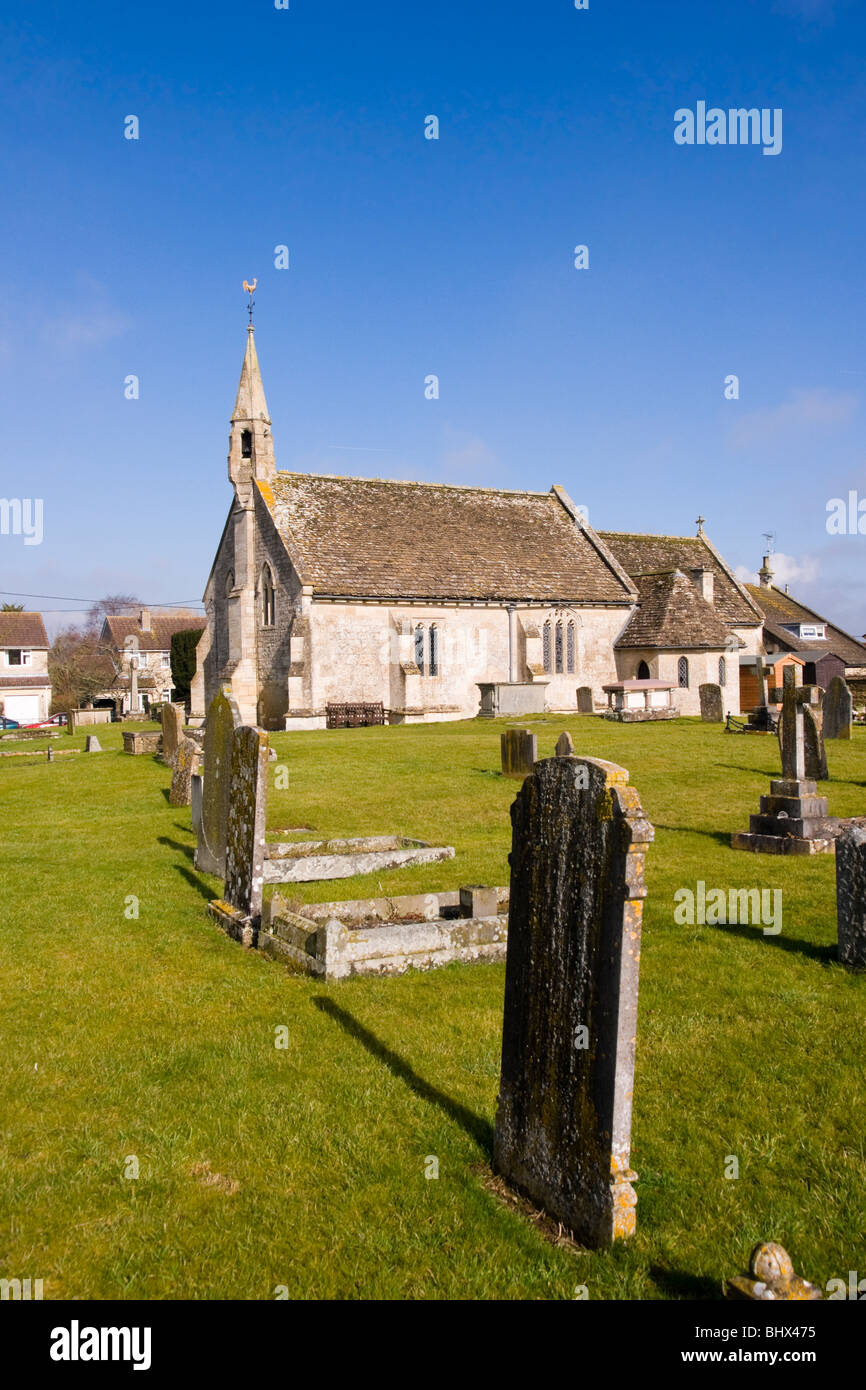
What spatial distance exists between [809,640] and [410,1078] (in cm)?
5317

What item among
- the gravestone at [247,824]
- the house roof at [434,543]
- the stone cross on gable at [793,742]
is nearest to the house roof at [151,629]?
the house roof at [434,543]

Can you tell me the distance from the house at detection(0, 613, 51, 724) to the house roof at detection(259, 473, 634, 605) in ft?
104

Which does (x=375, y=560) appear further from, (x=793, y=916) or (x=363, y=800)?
(x=793, y=916)

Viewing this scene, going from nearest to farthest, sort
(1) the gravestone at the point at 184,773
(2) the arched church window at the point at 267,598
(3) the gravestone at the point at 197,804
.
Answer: (3) the gravestone at the point at 197,804 → (1) the gravestone at the point at 184,773 → (2) the arched church window at the point at 267,598

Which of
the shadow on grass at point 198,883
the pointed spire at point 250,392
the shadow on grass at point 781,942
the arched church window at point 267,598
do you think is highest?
the pointed spire at point 250,392

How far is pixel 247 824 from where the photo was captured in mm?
9680

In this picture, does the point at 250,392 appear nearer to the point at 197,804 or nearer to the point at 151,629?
the point at 197,804

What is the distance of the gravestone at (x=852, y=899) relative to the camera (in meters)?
7.78

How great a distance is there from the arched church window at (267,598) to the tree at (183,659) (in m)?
14.6

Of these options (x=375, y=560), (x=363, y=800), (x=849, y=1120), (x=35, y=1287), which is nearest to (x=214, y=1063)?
(x=35, y=1287)

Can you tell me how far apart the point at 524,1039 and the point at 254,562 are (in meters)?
33.8

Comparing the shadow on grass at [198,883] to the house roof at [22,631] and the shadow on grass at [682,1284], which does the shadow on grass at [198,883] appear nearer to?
the shadow on grass at [682,1284]

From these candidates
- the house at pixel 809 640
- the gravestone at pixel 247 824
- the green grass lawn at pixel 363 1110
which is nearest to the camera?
the green grass lawn at pixel 363 1110

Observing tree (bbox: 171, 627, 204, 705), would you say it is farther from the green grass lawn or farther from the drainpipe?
the green grass lawn
